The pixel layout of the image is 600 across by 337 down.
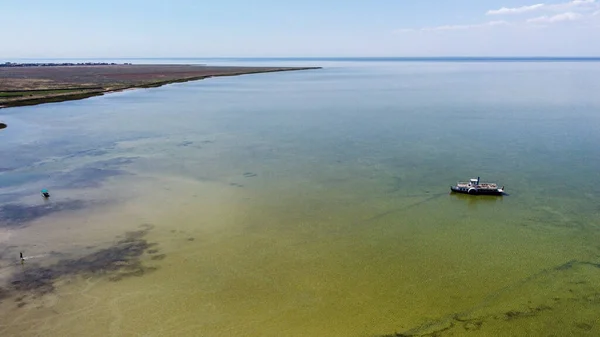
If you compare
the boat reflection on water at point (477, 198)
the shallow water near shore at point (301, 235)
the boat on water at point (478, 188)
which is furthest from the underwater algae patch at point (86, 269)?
the boat on water at point (478, 188)

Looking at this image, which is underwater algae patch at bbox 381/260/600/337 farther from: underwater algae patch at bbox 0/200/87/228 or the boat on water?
underwater algae patch at bbox 0/200/87/228

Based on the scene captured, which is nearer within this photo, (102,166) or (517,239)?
(517,239)

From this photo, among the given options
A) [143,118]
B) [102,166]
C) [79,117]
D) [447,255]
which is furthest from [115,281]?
[79,117]

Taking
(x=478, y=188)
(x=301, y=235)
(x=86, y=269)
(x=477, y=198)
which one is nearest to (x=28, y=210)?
(x=86, y=269)

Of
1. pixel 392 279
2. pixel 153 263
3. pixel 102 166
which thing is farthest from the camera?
pixel 102 166

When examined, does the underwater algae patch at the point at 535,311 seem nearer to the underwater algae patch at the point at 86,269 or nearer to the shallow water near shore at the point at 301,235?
the shallow water near shore at the point at 301,235

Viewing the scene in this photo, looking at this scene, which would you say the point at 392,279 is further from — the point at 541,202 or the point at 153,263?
the point at 541,202
